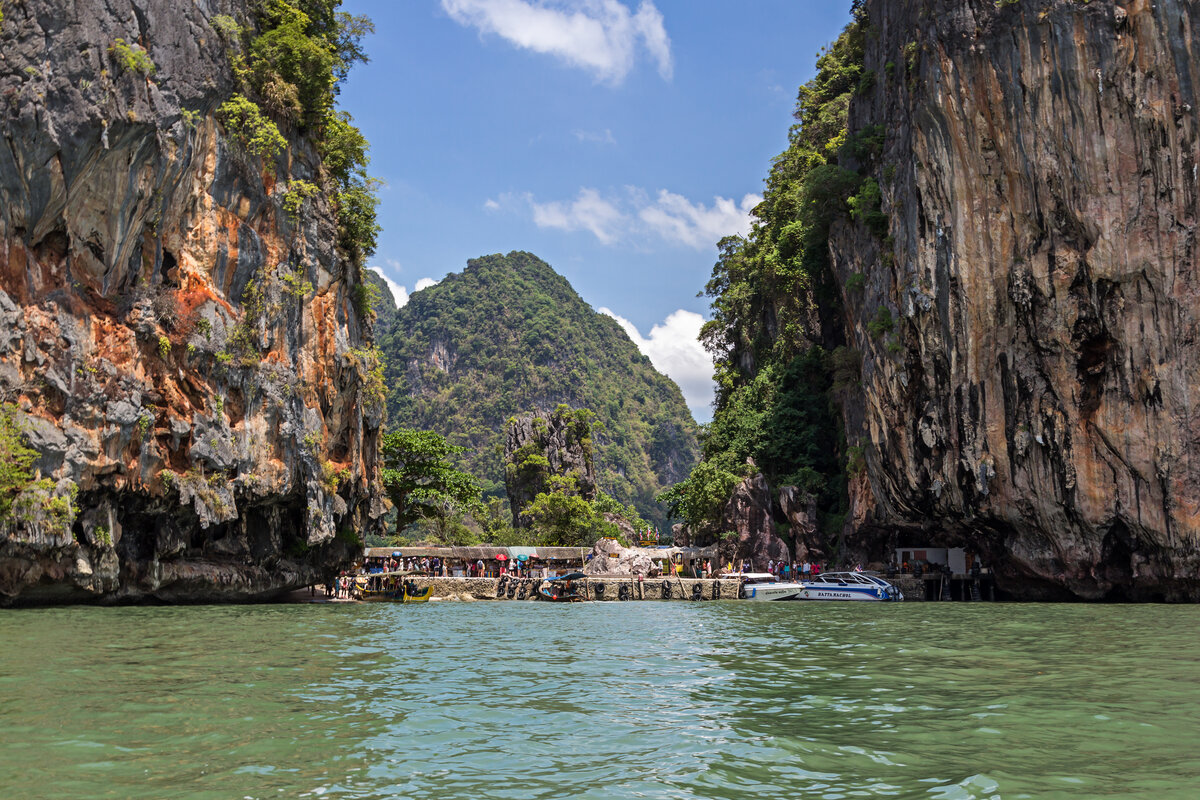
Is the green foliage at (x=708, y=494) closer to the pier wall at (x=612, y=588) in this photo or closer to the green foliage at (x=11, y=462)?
A: the pier wall at (x=612, y=588)

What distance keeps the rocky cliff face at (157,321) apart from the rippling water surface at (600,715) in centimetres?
799

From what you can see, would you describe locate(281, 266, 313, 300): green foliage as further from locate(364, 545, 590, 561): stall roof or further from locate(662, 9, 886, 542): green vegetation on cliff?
locate(662, 9, 886, 542): green vegetation on cliff

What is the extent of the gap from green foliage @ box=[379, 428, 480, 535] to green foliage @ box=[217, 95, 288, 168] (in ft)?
64.9

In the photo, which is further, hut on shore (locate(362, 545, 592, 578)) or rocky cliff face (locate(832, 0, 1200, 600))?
hut on shore (locate(362, 545, 592, 578))

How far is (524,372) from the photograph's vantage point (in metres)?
136

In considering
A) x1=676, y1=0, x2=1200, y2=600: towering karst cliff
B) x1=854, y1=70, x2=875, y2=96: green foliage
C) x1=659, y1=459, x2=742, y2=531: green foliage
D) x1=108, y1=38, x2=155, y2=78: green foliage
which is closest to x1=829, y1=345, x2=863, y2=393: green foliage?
x1=676, y1=0, x2=1200, y2=600: towering karst cliff

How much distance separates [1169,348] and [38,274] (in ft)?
116

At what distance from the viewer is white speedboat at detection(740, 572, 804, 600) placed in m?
35.0

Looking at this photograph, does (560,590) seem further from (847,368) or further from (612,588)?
(847,368)

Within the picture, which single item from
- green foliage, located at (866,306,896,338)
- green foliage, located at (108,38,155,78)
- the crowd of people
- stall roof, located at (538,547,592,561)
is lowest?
the crowd of people

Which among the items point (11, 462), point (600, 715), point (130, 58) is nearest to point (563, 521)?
point (11, 462)

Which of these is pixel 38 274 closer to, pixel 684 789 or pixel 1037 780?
pixel 684 789

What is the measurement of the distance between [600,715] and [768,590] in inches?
1074

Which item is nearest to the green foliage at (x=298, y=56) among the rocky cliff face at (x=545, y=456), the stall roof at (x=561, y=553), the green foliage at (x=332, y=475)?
the green foliage at (x=332, y=475)
